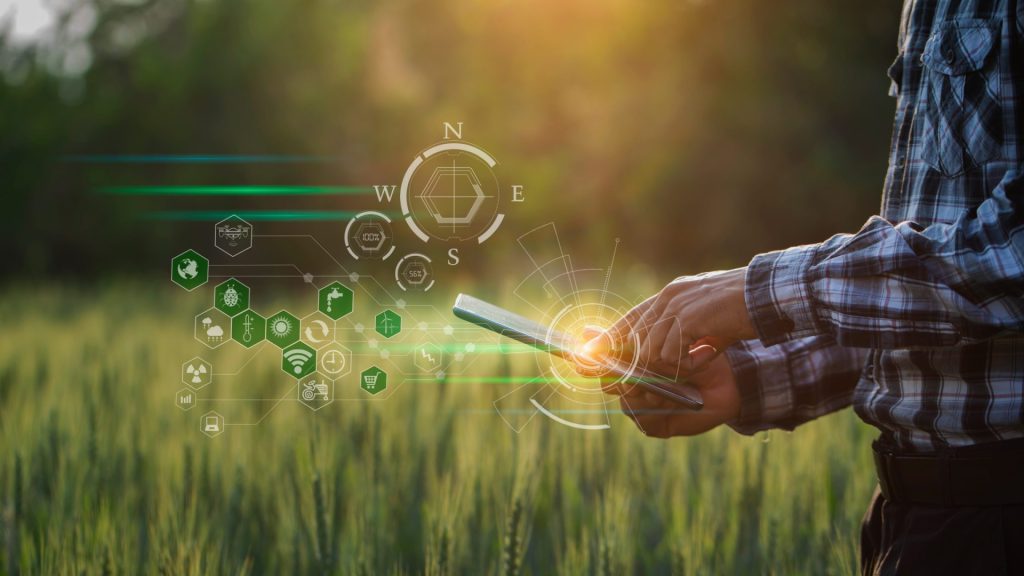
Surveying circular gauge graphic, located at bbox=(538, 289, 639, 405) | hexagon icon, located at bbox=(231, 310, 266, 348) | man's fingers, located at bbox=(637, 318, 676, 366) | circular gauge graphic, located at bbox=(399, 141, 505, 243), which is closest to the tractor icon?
hexagon icon, located at bbox=(231, 310, 266, 348)

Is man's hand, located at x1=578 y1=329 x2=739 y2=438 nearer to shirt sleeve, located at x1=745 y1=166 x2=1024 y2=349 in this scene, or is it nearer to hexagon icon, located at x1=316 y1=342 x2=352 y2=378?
shirt sleeve, located at x1=745 y1=166 x2=1024 y2=349

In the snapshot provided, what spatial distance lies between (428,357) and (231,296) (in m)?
0.36

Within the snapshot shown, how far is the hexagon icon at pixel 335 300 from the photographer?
4.64 feet

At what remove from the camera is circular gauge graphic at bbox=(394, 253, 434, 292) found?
4.44 ft

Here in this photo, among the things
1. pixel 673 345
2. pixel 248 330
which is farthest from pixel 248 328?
pixel 673 345

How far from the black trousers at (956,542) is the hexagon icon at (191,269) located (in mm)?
1110

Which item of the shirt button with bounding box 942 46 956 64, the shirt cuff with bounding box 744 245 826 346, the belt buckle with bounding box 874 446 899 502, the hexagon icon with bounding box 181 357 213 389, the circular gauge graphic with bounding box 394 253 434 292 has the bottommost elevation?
the belt buckle with bounding box 874 446 899 502

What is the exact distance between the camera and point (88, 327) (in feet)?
12.3

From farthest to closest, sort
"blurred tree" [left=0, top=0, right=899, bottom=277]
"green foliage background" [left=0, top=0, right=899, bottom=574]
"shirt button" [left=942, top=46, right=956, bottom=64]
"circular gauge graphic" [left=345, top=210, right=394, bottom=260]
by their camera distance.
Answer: "blurred tree" [left=0, top=0, right=899, bottom=277] < "green foliage background" [left=0, top=0, right=899, bottom=574] < "circular gauge graphic" [left=345, top=210, right=394, bottom=260] < "shirt button" [left=942, top=46, right=956, bottom=64]

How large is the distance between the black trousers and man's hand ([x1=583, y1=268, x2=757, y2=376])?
0.28m

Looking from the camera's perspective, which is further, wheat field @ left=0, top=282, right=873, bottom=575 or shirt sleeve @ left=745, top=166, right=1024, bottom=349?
wheat field @ left=0, top=282, right=873, bottom=575

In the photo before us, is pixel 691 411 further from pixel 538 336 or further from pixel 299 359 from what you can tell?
pixel 299 359

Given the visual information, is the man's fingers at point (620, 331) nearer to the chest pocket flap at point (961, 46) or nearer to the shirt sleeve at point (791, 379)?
the shirt sleeve at point (791, 379)

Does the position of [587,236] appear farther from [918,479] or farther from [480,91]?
[918,479]
